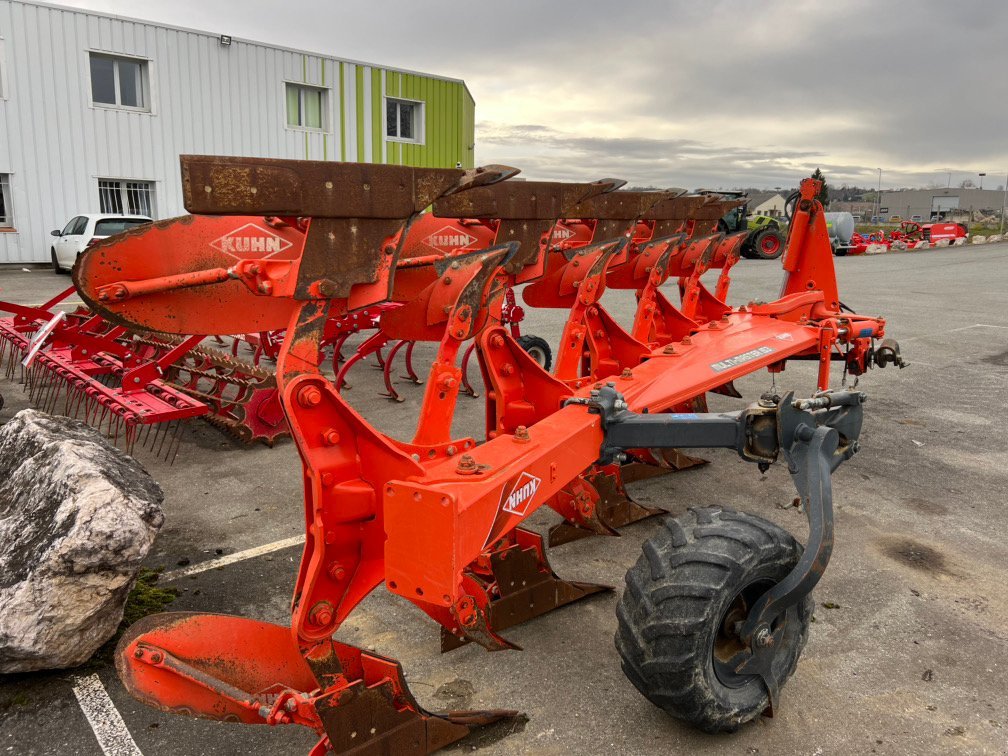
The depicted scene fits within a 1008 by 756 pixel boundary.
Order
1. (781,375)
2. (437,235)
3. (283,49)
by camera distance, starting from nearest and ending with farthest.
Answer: (437,235)
(781,375)
(283,49)

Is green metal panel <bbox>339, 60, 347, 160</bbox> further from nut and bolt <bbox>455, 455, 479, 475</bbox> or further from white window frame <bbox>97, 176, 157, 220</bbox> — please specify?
nut and bolt <bbox>455, 455, 479, 475</bbox>

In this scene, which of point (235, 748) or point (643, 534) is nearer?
point (235, 748)

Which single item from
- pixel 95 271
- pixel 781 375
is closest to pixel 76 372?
pixel 95 271

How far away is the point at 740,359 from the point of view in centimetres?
480

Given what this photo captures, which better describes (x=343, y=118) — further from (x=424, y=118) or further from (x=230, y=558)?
(x=230, y=558)

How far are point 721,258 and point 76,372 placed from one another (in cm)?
590

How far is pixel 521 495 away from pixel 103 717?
5.80 ft

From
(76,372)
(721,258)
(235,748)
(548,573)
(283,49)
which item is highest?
(283,49)

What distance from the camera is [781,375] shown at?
903cm

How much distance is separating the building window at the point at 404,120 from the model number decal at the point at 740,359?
1965 cm

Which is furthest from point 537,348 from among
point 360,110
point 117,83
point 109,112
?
point 360,110

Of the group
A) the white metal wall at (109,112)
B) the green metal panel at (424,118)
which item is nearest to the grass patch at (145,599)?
the white metal wall at (109,112)

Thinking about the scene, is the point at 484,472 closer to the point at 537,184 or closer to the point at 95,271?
the point at 95,271

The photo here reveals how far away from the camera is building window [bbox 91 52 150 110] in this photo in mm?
18312
